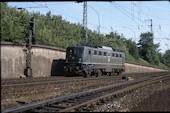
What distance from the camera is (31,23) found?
117 ft

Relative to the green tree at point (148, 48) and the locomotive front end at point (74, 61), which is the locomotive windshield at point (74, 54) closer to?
the locomotive front end at point (74, 61)

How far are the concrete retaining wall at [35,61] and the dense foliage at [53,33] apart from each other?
1.34 meters

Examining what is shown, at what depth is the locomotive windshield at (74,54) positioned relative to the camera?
39.0 meters

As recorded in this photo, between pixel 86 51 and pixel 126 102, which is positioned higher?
pixel 86 51

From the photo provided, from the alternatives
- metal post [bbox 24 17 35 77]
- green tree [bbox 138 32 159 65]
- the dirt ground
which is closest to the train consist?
metal post [bbox 24 17 35 77]

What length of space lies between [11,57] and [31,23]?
3.71 meters

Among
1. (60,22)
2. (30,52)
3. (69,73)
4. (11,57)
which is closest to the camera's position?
(11,57)

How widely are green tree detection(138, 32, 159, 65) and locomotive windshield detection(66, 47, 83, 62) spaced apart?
66.3 metres

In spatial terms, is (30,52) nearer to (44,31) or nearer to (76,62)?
(76,62)

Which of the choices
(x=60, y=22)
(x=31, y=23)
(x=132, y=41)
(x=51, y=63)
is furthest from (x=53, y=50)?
(x=132, y=41)

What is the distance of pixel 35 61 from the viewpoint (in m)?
38.4

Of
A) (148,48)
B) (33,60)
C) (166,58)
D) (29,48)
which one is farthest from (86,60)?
(166,58)

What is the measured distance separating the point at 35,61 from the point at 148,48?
70.1 m

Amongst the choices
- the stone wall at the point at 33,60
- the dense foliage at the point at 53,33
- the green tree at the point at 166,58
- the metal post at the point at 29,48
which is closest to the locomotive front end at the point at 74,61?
the stone wall at the point at 33,60
